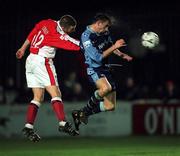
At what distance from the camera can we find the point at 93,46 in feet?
49.7

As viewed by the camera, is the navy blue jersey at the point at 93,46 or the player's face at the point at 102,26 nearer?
the navy blue jersey at the point at 93,46

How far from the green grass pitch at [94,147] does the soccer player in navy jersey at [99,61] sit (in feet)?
2.99

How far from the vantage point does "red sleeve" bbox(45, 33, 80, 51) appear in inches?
568

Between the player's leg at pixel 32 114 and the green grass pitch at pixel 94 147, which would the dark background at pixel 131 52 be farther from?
the player's leg at pixel 32 114

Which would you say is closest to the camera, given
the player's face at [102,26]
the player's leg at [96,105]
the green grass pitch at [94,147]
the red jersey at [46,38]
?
the red jersey at [46,38]

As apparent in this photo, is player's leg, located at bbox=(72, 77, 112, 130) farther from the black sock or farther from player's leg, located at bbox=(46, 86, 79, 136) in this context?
player's leg, located at bbox=(46, 86, 79, 136)

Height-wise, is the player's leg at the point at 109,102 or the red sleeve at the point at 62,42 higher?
the red sleeve at the point at 62,42

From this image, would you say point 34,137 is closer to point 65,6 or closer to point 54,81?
point 54,81

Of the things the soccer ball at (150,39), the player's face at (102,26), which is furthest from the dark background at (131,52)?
the soccer ball at (150,39)

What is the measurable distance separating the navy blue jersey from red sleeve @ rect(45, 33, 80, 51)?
1.72 feet

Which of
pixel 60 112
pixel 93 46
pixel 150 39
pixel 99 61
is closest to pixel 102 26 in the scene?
pixel 93 46

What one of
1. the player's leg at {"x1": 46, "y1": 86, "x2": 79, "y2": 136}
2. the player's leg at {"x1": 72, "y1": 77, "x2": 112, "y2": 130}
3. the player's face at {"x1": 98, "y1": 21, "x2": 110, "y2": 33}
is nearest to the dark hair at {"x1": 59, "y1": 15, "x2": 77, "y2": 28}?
the player's face at {"x1": 98, "y1": 21, "x2": 110, "y2": 33}

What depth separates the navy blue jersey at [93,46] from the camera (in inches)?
594

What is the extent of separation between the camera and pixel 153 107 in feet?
74.5
